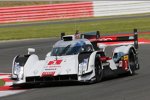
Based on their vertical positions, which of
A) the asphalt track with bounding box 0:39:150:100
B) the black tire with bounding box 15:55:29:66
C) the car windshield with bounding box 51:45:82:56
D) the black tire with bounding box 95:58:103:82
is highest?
the car windshield with bounding box 51:45:82:56

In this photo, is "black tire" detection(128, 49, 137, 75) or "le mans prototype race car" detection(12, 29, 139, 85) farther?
"black tire" detection(128, 49, 137, 75)

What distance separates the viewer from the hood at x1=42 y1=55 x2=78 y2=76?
12.6 m

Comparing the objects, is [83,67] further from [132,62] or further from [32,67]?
[132,62]

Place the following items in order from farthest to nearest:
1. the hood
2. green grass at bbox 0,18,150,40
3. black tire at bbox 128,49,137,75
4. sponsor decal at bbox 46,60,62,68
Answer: green grass at bbox 0,18,150,40 → black tire at bbox 128,49,137,75 → sponsor decal at bbox 46,60,62,68 → the hood

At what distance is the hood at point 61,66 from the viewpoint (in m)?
12.6

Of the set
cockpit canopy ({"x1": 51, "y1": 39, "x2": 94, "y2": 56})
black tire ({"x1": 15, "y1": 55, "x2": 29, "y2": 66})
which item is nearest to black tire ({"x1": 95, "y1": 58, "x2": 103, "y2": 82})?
cockpit canopy ({"x1": 51, "y1": 39, "x2": 94, "y2": 56})

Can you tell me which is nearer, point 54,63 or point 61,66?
point 61,66

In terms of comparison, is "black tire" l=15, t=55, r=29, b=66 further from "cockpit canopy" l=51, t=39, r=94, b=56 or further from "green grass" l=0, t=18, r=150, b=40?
"green grass" l=0, t=18, r=150, b=40

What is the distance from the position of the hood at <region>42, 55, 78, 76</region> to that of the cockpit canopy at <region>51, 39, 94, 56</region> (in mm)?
341

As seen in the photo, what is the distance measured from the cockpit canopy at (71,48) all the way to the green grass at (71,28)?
53.7ft

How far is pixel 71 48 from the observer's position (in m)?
13.6

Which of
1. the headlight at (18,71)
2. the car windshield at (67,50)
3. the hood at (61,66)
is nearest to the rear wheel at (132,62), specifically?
the car windshield at (67,50)

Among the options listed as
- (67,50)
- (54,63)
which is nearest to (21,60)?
(54,63)

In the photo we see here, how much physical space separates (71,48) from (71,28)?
69.0ft
